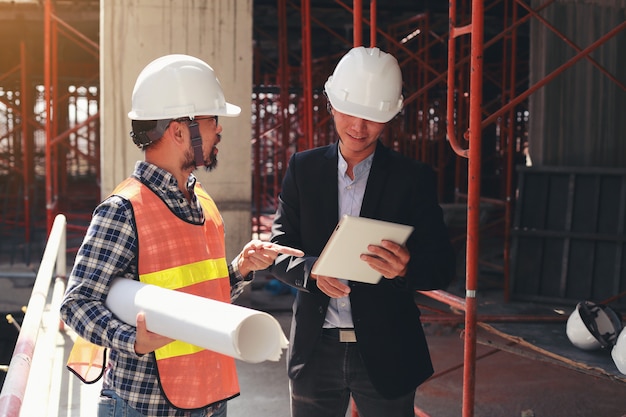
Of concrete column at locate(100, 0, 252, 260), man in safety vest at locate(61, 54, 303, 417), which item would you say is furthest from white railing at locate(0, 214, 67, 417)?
concrete column at locate(100, 0, 252, 260)

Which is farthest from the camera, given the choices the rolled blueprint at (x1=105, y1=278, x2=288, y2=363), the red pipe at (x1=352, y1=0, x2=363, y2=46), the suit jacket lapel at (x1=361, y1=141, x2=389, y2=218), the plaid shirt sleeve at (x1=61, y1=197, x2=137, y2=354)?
the red pipe at (x1=352, y1=0, x2=363, y2=46)

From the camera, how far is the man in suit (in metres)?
2.80

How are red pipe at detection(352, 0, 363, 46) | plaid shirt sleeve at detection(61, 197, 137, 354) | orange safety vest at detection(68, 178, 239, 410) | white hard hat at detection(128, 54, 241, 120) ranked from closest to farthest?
1. plaid shirt sleeve at detection(61, 197, 137, 354)
2. orange safety vest at detection(68, 178, 239, 410)
3. white hard hat at detection(128, 54, 241, 120)
4. red pipe at detection(352, 0, 363, 46)

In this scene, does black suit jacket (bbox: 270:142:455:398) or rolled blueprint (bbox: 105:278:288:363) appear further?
black suit jacket (bbox: 270:142:455:398)

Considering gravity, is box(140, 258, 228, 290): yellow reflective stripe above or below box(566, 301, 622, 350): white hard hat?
above

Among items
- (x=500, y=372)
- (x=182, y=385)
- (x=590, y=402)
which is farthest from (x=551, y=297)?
(x=182, y=385)

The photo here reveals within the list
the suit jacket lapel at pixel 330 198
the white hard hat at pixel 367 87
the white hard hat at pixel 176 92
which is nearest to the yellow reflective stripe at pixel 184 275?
the white hard hat at pixel 176 92

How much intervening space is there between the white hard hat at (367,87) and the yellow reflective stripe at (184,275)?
909 millimetres

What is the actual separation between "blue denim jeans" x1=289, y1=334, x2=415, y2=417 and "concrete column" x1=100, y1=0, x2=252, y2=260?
17.0 feet

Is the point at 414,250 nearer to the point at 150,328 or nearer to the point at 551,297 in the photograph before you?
the point at 150,328

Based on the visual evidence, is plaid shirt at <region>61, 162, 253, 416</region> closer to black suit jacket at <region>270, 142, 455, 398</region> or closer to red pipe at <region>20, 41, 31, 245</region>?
black suit jacket at <region>270, 142, 455, 398</region>

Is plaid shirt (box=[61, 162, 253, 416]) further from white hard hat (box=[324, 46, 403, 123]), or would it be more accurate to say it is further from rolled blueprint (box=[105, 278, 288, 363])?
white hard hat (box=[324, 46, 403, 123])

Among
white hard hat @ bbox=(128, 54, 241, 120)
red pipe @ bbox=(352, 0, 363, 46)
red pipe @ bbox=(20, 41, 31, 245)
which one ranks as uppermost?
red pipe @ bbox=(352, 0, 363, 46)

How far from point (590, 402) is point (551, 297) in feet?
8.83
